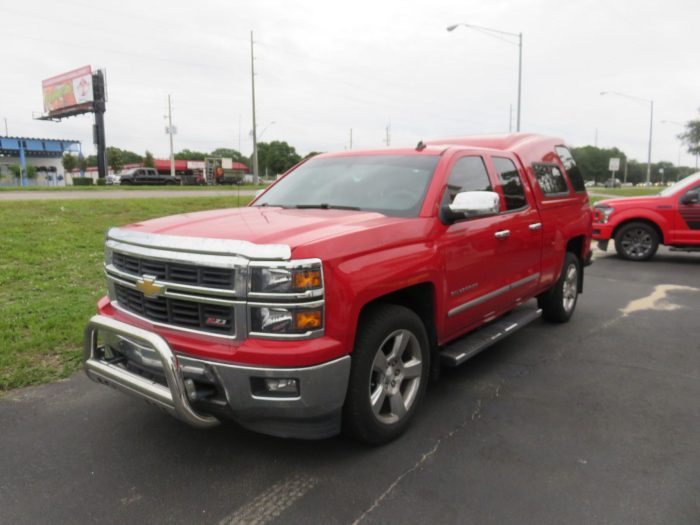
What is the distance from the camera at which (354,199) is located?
3926 mm

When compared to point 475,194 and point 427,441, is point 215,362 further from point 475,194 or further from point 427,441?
point 475,194

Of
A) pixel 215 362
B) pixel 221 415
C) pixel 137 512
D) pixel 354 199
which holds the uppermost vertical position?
pixel 354 199

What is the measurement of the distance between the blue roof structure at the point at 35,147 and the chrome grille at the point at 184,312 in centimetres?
7118

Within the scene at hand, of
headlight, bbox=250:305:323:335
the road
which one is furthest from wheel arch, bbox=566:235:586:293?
the road

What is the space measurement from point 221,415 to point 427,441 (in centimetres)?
129

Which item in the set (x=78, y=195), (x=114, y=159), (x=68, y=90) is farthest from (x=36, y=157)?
(x=78, y=195)

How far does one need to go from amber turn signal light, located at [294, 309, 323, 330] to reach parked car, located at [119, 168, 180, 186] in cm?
4120

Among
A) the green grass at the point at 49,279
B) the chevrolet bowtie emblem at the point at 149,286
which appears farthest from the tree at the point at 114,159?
the chevrolet bowtie emblem at the point at 149,286

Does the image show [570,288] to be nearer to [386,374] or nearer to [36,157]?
[386,374]

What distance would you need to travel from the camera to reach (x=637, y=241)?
10.7 metres

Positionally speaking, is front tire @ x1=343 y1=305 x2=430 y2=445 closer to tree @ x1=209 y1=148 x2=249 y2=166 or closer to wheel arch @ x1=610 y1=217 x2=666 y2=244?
wheel arch @ x1=610 y1=217 x2=666 y2=244

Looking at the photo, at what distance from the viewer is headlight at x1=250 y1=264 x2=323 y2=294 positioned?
2650 mm

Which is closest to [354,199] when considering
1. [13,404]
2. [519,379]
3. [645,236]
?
[519,379]

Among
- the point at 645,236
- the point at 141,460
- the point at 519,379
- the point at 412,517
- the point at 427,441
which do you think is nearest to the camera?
the point at 412,517
